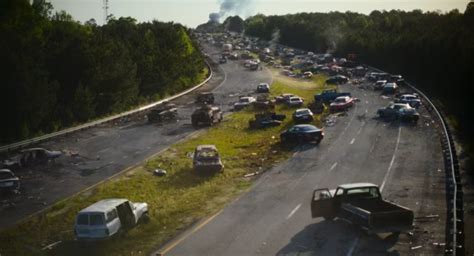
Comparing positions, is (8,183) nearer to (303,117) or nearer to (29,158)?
(29,158)

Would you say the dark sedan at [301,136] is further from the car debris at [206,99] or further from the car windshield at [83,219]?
the car debris at [206,99]

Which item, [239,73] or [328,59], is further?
[328,59]

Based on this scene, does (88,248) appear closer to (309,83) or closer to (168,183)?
(168,183)

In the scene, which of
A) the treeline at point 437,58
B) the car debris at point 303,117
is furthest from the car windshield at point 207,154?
the car debris at point 303,117

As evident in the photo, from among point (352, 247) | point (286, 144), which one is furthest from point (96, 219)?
point (286, 144)

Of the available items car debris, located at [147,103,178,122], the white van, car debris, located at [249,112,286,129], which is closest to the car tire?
the white van

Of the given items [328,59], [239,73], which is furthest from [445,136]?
[328,59]
